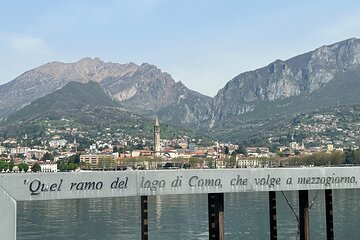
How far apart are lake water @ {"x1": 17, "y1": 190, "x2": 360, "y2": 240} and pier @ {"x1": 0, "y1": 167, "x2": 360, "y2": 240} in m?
21.1

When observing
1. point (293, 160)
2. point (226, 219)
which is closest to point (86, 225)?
point (226, 219)

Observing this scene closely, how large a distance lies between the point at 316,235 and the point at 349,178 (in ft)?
73.6

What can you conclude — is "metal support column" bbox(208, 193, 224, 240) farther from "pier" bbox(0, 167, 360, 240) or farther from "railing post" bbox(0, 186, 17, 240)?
"railing post" bbox(0, 186, 17, 240)

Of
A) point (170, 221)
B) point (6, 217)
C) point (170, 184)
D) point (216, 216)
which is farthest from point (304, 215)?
point (170, 221)

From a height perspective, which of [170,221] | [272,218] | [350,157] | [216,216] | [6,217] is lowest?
[170,221]

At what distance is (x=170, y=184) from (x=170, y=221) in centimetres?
3652

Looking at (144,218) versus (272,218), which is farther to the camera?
(272,218)

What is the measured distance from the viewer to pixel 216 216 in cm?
2467

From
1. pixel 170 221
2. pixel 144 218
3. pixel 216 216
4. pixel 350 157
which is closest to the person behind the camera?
pixel 216 216

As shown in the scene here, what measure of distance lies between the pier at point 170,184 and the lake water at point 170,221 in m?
21.1

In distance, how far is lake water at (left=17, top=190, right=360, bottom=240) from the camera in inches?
1923

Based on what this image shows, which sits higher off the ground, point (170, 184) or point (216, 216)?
point (170, 184)

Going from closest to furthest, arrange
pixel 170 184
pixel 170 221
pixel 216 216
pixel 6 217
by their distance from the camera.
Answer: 1. pixel 6 217
2. pixel 170 184
3. pixel 216 216
4. pixel 170 221

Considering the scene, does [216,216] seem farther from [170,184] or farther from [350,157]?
[350,157]
